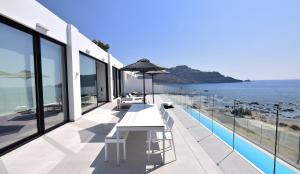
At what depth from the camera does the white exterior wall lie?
382 cm

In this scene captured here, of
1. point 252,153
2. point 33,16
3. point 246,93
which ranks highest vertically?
point 33,16

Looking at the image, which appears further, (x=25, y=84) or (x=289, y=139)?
(x=25, y=84)

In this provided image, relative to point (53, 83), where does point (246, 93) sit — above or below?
below

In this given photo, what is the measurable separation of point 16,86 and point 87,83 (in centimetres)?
445

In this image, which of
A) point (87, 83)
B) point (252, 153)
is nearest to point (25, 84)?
point (87, 83)

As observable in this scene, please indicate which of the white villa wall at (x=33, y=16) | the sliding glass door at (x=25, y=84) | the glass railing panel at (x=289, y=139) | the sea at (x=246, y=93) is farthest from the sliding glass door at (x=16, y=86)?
the glass railing panel at (x=289, y=139)

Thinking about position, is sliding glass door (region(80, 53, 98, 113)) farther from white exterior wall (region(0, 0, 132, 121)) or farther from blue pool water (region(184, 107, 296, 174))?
blue pool water (region(184, 107, 296, 174))

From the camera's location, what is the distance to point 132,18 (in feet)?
42.4

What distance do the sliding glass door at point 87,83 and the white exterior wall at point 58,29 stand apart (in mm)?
465

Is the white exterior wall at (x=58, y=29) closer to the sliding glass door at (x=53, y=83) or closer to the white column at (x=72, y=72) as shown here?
the white column at (x=72, y=72)

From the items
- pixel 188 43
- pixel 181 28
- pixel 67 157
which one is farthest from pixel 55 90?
pixel 188 43

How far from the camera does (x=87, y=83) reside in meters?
8.48

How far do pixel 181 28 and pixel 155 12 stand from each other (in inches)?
95.6

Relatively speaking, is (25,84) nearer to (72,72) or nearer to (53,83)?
(53,83)
